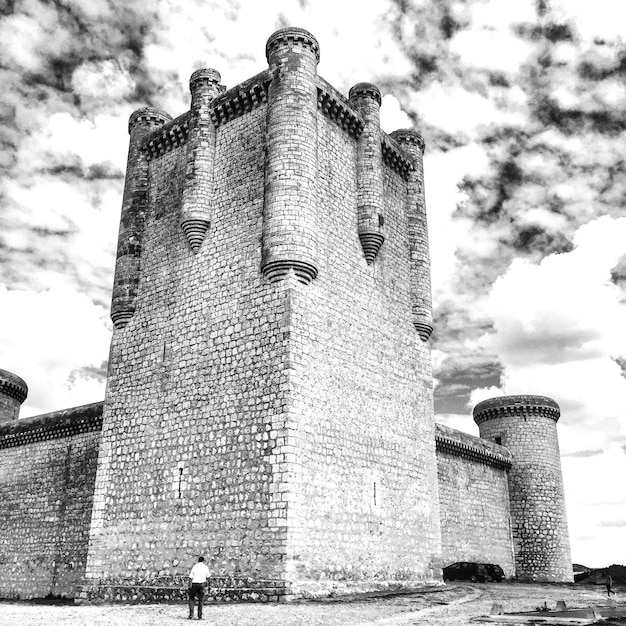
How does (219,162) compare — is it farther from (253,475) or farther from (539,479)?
(539,479)

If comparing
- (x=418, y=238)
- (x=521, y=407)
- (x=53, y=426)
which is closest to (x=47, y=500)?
(x=53, y=426)

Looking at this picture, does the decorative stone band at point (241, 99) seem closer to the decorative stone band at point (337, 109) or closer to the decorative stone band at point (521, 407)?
the decorative stone band at point (337, 109)

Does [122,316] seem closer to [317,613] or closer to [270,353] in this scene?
[270,353]

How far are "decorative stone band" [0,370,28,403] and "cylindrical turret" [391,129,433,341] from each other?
1692 cm

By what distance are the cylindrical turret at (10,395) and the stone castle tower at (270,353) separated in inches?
471

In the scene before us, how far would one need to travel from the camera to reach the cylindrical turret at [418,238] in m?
17.7

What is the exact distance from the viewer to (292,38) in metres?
15.7

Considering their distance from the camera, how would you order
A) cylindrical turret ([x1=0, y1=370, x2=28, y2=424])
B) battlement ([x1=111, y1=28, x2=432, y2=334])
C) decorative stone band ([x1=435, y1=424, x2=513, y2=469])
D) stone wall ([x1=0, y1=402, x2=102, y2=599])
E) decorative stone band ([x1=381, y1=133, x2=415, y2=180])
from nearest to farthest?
battlement ([x1=111, y1=28, x2=432, y2=334])
stone wall ([x1=0, y1=402, x2=102, y2=599])
decorative stone band ([x1=381, y1=133, x2=415, y2=180])
decorative stone band ([x1=435, y1=424, x2=513, y2=469])
cylindrical turret ([x1=0, y1=370, x2=28, y2=424])

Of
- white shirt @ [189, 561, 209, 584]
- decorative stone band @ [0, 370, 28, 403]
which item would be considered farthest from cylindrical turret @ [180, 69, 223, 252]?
decorative stone band @ [0, 370, 28, 403]

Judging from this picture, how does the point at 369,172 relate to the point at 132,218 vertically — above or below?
above

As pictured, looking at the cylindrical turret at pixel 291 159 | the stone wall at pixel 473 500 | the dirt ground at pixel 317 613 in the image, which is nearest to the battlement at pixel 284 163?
the cylindrical turret at pixel 291 159

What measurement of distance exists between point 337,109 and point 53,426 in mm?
12011

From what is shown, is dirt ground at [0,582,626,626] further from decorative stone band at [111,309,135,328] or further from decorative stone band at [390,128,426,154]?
decorative stone band at [390,128,426,154]

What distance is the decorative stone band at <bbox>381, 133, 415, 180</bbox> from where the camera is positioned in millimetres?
18281
